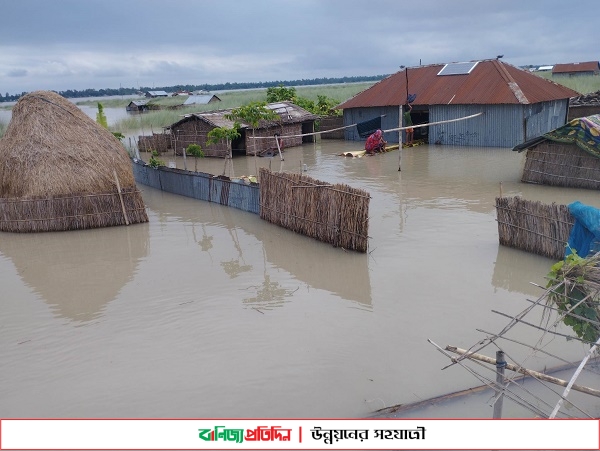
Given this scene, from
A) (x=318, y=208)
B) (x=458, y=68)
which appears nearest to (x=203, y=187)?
(x=318, y=208)

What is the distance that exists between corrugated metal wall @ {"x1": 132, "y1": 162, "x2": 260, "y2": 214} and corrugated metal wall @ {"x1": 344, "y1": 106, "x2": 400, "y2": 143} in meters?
11.0

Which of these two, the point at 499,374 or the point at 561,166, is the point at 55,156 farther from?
A: the point at 561,166

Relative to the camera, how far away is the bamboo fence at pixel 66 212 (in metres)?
11.5

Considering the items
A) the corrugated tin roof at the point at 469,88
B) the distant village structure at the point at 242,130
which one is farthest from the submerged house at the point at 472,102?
the distant village structure at the point at 242,130

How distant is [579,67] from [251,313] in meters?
60.8

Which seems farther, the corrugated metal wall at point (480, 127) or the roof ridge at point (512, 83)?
the corrugated metal wall at point (480, 127)

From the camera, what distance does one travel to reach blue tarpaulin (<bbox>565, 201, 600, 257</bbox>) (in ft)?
21.9

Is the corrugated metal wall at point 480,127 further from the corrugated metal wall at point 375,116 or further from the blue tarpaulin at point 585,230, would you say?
the blue tarpaulin at point 585,230

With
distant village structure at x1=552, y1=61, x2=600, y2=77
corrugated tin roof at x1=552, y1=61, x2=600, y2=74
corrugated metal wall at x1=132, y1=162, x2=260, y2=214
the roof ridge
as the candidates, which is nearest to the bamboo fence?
corrugated metal wall at x1=132, y1=162, x2=260, y2=214

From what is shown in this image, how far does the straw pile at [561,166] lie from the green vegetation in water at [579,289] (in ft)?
30.8

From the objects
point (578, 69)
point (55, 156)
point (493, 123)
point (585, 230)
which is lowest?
point (585, 230)

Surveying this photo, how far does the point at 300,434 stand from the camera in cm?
429

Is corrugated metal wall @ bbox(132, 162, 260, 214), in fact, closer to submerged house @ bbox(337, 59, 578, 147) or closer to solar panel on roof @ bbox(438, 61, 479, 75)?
submerged house @ bbox(337, 59, 578, 147)

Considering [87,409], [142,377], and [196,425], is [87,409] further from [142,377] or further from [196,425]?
[196,425]
